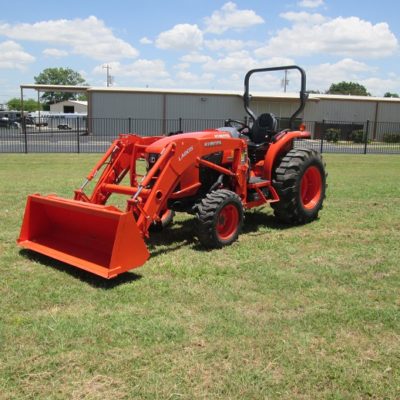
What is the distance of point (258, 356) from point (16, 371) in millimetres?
1575

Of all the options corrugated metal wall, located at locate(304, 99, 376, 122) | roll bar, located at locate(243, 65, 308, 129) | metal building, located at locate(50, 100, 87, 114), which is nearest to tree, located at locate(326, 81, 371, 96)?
metal building, located at locate(50, 100, 87, 114)

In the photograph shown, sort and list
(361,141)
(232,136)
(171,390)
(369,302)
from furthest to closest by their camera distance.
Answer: (361,141)
(232,136)
(369,302)
(171,390)

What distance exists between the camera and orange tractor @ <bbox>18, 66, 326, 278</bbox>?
15.6ft

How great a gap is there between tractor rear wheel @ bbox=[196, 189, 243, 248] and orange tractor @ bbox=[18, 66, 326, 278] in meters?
0.01

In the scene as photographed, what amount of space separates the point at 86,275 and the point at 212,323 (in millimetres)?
1587

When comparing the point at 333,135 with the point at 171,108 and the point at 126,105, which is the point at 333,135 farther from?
the point at 126,105

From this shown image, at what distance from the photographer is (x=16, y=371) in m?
3.00

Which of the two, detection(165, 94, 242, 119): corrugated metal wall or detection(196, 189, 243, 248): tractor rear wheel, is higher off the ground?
detection(165, 94, 242, 119): corrugated metal wall

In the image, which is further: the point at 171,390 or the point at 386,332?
the point at 386,332

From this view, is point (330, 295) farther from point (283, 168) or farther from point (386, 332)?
point (283, 168)

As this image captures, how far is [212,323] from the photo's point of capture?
370cm

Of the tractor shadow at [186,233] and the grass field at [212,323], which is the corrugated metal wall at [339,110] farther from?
the grass field at [212,323]

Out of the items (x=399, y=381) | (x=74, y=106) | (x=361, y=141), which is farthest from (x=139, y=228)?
(x=74, y=106)

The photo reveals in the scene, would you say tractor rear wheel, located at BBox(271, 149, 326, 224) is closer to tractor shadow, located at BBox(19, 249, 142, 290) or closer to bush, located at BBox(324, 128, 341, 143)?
tractor shadow, located at BBox(19, 249, 142, 290)
